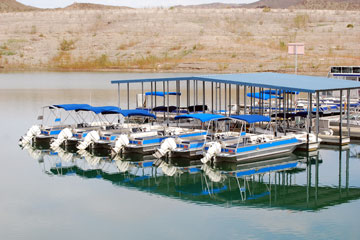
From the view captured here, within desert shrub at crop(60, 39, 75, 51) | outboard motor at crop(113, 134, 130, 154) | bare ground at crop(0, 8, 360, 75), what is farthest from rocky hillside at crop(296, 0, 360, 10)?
outboard motor at crop(113, 134, 130, 154)

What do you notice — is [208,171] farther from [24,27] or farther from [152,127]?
[24,27]

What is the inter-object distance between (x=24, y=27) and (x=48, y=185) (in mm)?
88440

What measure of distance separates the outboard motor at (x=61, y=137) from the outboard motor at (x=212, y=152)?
8093mm

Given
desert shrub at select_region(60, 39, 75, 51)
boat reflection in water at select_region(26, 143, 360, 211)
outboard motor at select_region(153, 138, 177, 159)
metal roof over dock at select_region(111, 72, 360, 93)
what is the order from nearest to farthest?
boat reflection in water at select_region(26, 143, 360, 211), outboard motor at select_region(153, 138, 177, 159), metal roof over dock at select_region(111, 72, 360, 93), desert shrub at select_region(60, 39, 75, 51)

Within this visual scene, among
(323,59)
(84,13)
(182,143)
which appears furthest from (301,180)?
(84,13)

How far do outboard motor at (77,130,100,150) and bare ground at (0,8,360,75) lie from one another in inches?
1959

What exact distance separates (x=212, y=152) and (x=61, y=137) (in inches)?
335

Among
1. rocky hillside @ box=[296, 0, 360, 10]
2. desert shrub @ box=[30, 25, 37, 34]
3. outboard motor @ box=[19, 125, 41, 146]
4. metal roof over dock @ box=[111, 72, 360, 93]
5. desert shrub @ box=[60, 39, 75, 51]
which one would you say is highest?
rocky hillside @ box=[296, 0, 360, 10]

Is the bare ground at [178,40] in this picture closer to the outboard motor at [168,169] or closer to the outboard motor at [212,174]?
the outboard motor at [168,169]

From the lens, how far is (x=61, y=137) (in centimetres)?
3036

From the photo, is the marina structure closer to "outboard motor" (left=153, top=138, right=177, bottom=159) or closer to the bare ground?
"outboard motor" (left=153, top=138, right=177, bottom=159)

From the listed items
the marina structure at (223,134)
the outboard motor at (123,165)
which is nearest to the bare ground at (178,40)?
the marina structure at (223,134)

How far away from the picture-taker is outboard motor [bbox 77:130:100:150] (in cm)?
2952

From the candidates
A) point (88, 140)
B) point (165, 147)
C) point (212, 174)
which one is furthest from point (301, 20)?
point (212, 174)
